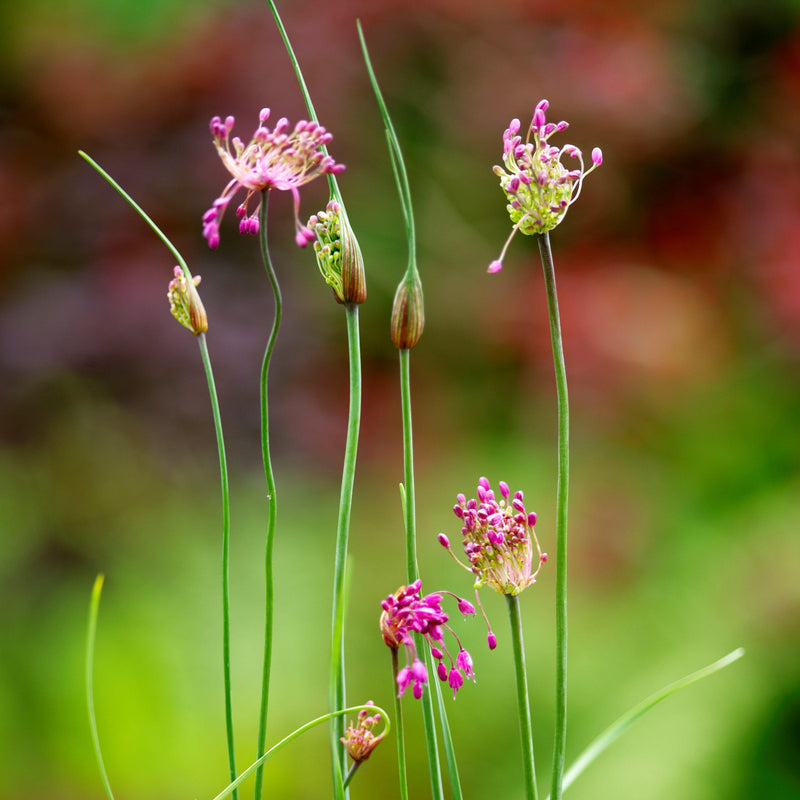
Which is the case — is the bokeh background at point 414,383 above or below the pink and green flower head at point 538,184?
above

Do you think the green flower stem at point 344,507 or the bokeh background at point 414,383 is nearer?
the green flower stem at point 344,507

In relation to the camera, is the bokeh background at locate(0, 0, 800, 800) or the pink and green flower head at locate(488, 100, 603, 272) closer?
the pink and green flower head at locate(488, 100, 603, 272)

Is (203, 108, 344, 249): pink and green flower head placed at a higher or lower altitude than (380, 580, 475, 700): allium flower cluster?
higher

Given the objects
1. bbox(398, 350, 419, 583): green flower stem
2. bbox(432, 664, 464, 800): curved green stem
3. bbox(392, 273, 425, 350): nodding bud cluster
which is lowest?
bbox(432, 664, 464, 800): curved green stem

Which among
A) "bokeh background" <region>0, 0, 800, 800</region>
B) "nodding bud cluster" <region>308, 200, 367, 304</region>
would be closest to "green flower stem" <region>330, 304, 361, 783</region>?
"nodding bud cluster" <region>308, 200, 367, 304</region>

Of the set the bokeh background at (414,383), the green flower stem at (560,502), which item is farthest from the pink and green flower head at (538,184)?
the bokeh background at (414,383)

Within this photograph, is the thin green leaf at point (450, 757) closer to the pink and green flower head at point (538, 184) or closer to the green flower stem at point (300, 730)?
the green flower stem at point (300, 730)

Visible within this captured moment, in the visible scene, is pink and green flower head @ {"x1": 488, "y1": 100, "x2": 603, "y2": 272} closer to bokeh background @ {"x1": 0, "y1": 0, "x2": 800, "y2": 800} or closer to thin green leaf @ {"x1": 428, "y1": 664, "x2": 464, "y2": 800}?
thin green leaf @ {"x1": 428, "y1": 664, "x2": 464, "y2": 800}
